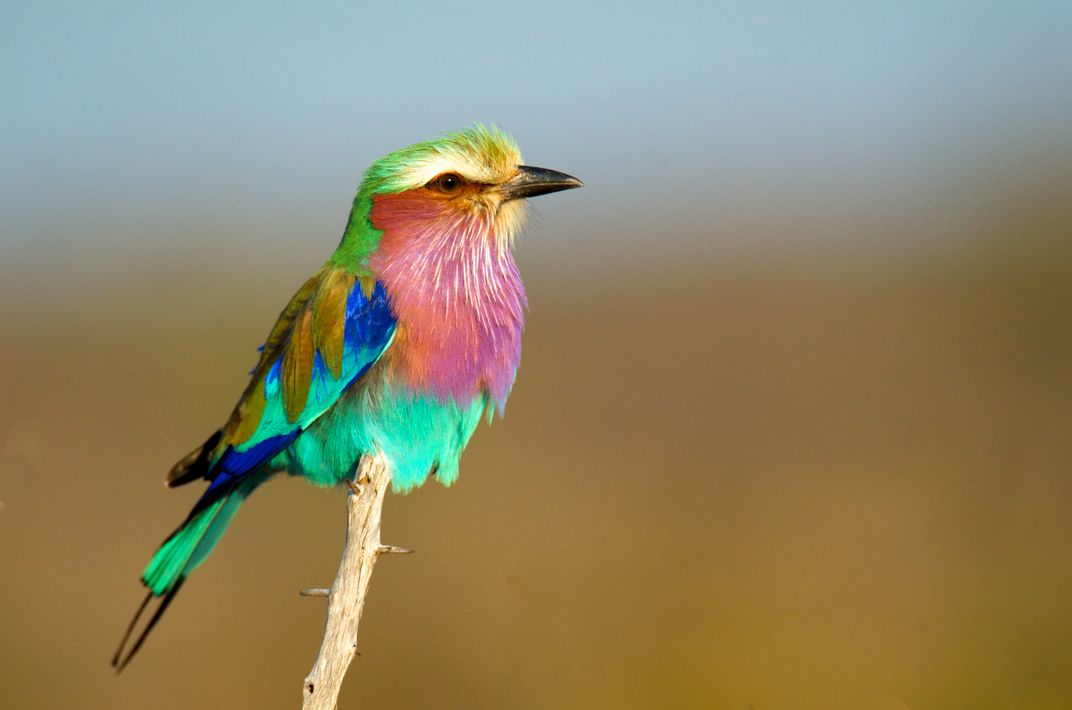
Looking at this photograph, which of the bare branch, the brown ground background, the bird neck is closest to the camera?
the bare branch

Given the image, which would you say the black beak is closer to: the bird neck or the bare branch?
the bird neck

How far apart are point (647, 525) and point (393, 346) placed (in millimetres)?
5066

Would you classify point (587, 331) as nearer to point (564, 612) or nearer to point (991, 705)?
point (564, 612)

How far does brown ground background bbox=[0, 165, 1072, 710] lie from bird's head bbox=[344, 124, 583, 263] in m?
3.34

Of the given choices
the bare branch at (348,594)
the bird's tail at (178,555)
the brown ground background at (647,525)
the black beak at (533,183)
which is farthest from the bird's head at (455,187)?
the brown ground background at (647,525)

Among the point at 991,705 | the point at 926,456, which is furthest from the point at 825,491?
the point at 991,705

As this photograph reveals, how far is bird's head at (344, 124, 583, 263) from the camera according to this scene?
333 cm

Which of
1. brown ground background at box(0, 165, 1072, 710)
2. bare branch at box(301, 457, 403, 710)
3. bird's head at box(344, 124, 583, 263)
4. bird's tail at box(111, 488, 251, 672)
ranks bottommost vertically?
brown ground background at box(0, 165, 1072, 710)

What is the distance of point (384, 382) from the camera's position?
314cm

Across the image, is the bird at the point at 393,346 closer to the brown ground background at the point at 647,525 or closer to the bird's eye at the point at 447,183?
the bird's eye at the point at 447,183

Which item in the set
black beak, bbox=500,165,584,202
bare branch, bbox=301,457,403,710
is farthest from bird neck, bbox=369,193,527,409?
bare branch, bbox=301,457,403,710

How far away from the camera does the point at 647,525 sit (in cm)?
787

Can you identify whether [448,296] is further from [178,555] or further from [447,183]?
[178,555]

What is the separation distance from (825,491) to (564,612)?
2855 millimetres
